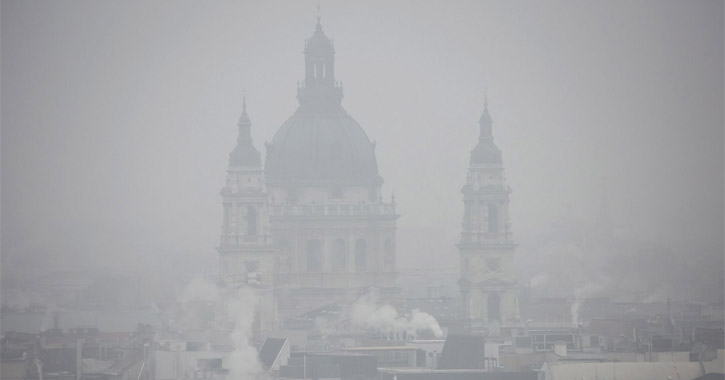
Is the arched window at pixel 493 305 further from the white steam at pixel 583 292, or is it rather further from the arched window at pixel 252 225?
the arched window at pixel 252 225

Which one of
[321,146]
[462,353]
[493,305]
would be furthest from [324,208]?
[462,353]

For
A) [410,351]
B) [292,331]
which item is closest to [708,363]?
[410,351]

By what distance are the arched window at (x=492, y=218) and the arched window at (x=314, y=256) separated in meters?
9.60

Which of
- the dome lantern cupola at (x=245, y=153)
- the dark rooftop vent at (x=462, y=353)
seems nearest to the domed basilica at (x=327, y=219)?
the dome lantern cupola at (x=245, y=153)

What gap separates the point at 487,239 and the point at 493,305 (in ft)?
9.51

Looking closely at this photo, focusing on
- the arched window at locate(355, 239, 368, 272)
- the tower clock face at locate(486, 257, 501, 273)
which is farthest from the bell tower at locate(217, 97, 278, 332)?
the arched window at locate(355, 239, 368, 272)

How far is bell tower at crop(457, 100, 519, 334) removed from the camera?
497 ft

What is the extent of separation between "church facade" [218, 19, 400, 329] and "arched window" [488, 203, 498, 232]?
6414 millimetres

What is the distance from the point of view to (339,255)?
16088 centimetres

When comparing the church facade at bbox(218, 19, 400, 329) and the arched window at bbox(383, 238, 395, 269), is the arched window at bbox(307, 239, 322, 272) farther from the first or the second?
the arched window at bbox(383, 238, 395, 269)

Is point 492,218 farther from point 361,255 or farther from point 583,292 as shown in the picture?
point 361,255

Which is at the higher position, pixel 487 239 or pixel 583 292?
pixel 487 239

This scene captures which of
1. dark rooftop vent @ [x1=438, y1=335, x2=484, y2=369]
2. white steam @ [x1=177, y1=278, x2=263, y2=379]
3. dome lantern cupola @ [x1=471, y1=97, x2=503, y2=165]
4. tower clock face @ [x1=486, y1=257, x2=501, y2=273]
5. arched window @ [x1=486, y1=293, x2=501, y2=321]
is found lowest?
dark rooftop vent @ [x1=438, y1=335, x2=484, y2=369]

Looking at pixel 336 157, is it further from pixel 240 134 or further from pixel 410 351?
pixel 410 351
